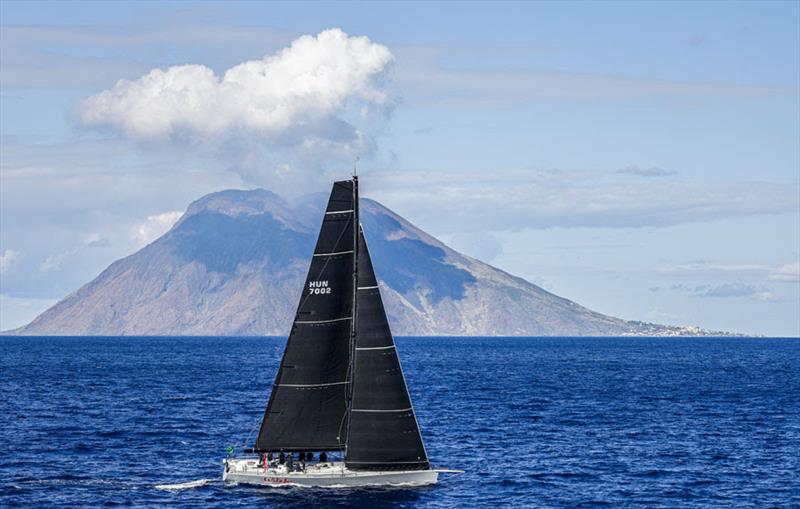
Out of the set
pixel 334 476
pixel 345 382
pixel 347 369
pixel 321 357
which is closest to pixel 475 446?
pixel 334 476

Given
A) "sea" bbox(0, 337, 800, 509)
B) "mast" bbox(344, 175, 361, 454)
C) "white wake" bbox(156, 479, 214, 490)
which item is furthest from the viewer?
"white wake" bbox(156, 479, 214, 490)

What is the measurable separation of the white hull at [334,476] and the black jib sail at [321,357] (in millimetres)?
1126

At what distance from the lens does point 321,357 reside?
57.9m

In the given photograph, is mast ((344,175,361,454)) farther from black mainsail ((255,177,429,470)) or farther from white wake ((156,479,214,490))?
white wake ((156,479,214,490))

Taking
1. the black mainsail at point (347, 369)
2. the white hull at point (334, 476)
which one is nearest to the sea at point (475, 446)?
the white hull at point (334, 476)

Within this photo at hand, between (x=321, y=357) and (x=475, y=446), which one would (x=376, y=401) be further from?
(x=475, y=446)

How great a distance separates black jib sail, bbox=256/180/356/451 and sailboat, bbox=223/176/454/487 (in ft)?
0.16

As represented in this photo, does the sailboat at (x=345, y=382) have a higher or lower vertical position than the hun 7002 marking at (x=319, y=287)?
lower

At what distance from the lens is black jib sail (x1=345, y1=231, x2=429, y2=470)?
189 ft

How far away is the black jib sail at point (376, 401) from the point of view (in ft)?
189

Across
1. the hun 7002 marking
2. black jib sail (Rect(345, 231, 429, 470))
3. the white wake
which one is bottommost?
A: the white wake

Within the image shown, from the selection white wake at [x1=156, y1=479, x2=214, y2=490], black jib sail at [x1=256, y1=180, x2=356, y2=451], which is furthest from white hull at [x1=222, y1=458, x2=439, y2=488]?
white wake at [x1=156, y1=479, x2=214, y2=490]

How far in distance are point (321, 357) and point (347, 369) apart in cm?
141

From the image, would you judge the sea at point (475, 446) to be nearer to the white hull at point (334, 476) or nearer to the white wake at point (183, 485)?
the white wake at point (183, 485)
